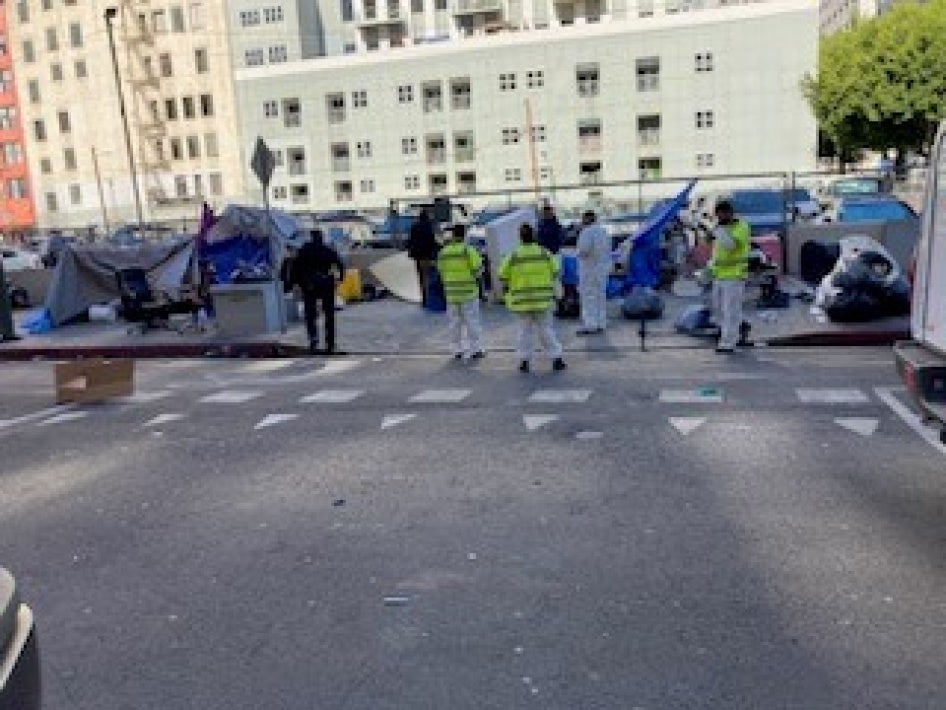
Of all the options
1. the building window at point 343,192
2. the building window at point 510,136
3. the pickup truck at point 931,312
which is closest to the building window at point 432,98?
the building window at point 510,136

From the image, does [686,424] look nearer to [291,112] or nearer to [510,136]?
[510,136]

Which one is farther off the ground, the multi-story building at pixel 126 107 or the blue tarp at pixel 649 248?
the multi-story building at pixel 126 107

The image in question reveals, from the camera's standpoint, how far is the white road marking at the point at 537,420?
883cm

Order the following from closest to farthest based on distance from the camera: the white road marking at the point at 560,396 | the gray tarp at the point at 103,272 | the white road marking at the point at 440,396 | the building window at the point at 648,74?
1. the white road marking at the point at 560,396
2. the white road marking at the point at 440,396
3. the gray tarp at the point at 103,272
4. the building window at the point at 648,74

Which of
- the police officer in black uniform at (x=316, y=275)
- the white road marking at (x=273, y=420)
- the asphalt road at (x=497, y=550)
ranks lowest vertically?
the white road marking at (x=273, y=420)

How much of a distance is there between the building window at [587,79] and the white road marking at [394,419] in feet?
176

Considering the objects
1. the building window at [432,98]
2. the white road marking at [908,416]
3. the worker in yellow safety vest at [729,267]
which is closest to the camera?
the white road marking at [908,416]

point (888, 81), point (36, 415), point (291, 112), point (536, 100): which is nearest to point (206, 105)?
point (291, 112)

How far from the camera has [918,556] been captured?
527 cm

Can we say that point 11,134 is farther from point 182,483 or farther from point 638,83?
point 182,483

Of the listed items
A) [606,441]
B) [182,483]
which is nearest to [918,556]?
[606,441]

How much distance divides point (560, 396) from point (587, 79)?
53419 mm

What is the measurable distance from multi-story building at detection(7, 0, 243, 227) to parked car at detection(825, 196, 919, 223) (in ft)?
191

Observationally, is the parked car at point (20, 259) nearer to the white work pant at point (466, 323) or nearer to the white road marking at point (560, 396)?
the white work pant at point (466, 323)
